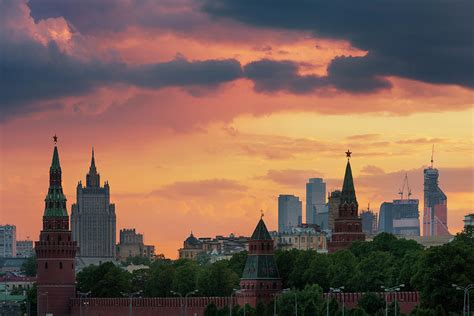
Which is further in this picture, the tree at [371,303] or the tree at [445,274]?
the tree at [371,303]

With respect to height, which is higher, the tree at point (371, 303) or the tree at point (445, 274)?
the tree at point (445, 274)

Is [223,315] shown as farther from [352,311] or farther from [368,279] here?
[352,311]

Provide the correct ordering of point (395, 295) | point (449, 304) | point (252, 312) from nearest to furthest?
point (449, 304), point (395, 295), point (252, 312)

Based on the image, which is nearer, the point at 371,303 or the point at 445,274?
the point at 445,274

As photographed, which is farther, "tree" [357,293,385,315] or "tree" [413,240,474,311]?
"tree" [357,293,385,315]

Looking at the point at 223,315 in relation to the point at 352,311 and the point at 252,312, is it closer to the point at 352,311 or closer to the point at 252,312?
the point at 252,312

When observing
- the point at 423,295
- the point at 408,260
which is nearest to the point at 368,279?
the point at 408,260

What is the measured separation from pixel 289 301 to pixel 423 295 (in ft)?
73.7

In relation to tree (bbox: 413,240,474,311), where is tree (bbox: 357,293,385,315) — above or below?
below

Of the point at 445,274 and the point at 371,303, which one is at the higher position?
the point at 445,274

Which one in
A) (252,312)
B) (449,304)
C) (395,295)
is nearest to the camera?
(449,304)

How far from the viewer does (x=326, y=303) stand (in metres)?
185

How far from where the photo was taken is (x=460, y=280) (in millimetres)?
171000

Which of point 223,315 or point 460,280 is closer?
point 460,280
